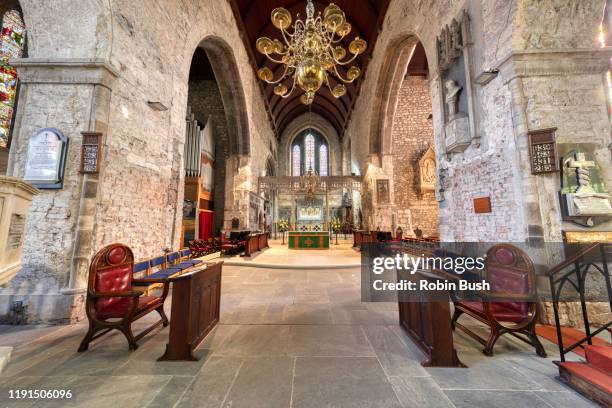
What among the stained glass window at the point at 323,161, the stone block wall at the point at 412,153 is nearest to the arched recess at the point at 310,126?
the stained glass window at the point at 323,161

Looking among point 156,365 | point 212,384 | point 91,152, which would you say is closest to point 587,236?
point 212,384

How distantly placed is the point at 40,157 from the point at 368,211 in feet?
30.3

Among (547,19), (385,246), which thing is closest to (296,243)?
(385,246)

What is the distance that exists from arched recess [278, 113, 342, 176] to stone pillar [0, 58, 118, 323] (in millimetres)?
15403

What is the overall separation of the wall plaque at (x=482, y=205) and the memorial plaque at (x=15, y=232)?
4903 millimetres

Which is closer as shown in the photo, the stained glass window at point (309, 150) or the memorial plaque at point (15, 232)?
the memorial plaque at point (15, 232)

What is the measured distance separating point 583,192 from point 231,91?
9.34 metres

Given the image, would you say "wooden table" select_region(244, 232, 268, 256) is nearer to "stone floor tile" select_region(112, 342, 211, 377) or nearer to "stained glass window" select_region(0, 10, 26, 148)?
"stone floor tile" select_region(112, 342, 211, 377)

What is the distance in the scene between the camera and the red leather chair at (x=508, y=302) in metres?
1.86

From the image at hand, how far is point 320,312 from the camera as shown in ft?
9.11

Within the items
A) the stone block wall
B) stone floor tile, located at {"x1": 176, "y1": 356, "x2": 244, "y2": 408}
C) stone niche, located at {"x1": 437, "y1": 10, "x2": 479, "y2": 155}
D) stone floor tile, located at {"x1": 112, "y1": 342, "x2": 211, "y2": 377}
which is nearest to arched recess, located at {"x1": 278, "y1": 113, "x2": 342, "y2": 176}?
the stone block wall

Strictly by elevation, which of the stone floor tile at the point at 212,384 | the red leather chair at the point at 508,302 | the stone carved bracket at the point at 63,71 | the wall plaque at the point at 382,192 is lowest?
the stone floor tile at the point at 212,384

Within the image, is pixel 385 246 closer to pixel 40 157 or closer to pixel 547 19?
pixel 547 19

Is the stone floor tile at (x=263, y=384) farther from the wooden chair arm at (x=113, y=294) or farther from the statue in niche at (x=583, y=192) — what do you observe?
the statue in niche at (x=583, y=192)
